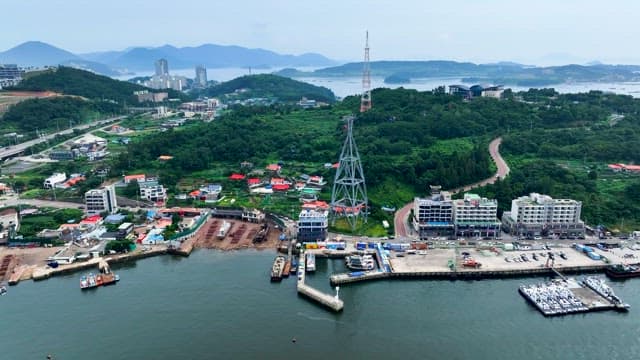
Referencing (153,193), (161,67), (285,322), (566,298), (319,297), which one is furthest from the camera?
(161,67)

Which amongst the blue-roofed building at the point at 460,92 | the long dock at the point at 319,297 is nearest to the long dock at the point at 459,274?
the long dock at the point at 319,297

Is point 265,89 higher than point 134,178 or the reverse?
higher

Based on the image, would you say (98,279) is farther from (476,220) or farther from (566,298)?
(566,298)

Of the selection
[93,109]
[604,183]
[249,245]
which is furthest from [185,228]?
[93,109]

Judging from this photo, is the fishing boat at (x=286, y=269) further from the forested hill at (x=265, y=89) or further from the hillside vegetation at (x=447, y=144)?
the forested hill at (x=265, y=89)

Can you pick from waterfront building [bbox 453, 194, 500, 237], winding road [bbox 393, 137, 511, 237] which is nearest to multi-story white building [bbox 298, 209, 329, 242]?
winding road [bbox 393, 137, 511, 237]

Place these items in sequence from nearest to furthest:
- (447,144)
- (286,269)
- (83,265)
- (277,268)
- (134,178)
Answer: (277,268) < (286,269) < (83,265) < (134,178) < (447,144)

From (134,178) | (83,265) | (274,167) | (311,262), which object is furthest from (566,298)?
→ (134,178)
